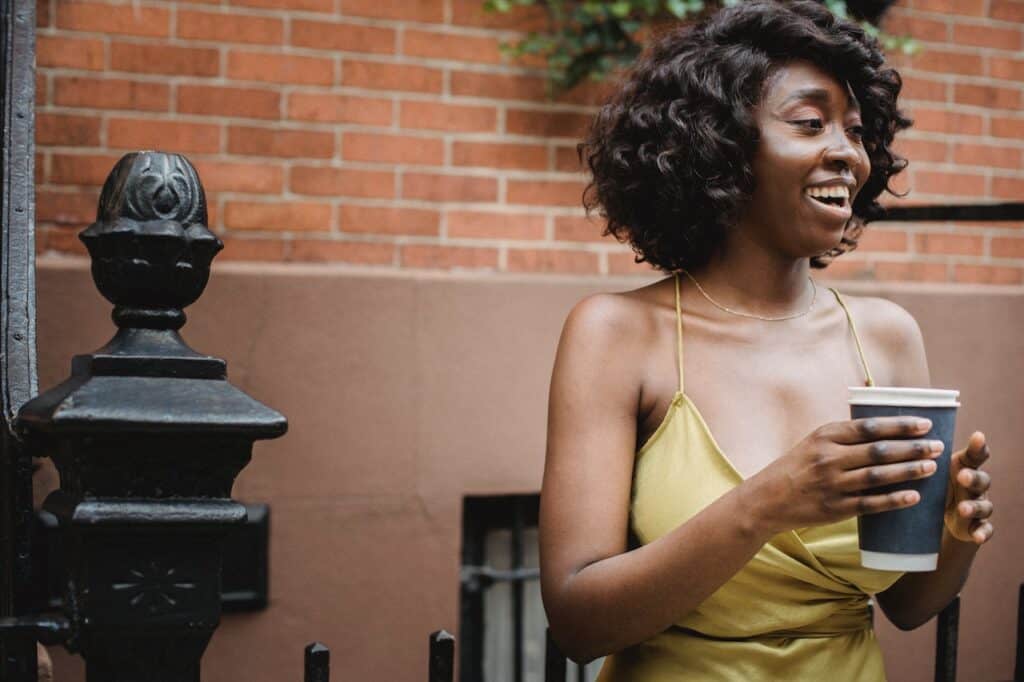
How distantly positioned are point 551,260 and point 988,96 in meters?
1.68

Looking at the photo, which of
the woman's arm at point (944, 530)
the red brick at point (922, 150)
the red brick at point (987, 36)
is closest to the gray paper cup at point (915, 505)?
the woman's arm at point (944, 530)

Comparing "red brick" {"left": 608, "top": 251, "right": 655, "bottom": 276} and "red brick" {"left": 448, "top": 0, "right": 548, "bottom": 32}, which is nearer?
"red brick" {"left": 448, "top": 0, "right": 548, "bottom": 32}

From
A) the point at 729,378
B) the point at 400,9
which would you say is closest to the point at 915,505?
the point at 729,378

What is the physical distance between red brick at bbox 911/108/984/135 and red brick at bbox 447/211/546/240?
4.45 ft

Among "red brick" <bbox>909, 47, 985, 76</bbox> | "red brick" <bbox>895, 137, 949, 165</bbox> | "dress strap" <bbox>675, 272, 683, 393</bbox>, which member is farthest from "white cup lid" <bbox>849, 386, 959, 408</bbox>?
"red brick" <bbox>909, 47, 985, 76</bbox>

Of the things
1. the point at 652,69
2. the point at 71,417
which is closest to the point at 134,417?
the point at 71,417

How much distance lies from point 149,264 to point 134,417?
0.62 feet

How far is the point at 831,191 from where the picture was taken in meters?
1.97

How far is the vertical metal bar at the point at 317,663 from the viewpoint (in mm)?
1528

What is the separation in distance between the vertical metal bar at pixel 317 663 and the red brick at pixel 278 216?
1.81 metres

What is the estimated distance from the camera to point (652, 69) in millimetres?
2229

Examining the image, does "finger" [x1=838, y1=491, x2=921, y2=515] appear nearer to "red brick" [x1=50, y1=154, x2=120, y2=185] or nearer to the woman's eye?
the woman's eye

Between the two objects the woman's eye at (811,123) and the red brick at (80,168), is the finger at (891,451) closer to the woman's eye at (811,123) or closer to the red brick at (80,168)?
the woman's eye at (811,123)

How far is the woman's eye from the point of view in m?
2.03
